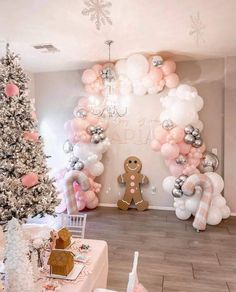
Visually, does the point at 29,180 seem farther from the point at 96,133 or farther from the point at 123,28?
the point at 96,133

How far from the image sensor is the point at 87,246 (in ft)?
6.86

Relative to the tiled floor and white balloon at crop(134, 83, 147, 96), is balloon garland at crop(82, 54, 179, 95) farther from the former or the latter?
the tiled floor

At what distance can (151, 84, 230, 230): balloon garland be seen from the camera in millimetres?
4180

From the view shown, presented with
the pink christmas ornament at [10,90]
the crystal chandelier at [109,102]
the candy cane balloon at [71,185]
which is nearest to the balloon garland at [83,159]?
the candy cane balloon at [71,185]

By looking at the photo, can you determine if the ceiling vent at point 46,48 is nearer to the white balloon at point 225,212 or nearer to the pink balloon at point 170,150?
the pink balloon at point 170,150

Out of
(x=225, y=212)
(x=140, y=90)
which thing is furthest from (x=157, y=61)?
(x=225, y=212)

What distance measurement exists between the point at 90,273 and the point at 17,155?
3.10ft

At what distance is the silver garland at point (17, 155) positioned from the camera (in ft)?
4.82

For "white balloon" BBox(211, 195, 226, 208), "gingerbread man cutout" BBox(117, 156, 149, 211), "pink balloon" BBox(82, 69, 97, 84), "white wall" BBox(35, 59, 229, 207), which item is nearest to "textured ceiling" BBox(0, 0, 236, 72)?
"pink balloon" BBox(82, 69, 97, 84)

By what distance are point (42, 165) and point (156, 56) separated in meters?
3.21

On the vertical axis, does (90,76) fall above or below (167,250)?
above

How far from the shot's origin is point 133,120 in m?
5.04

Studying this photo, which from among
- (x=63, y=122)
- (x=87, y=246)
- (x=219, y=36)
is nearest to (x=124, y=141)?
(x=63, y=122)

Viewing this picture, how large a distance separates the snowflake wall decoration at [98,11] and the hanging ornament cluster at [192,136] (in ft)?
7.03
